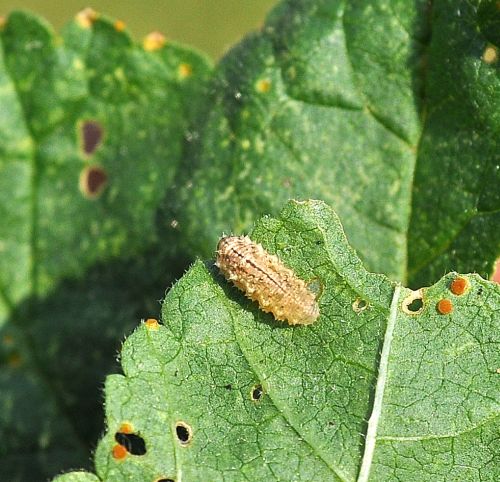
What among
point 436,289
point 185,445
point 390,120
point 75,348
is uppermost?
point 390,120

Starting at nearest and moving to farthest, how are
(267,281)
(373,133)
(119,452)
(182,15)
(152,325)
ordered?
1. (119,452)
2. (152,325)
3. (267,281)
4. (373,133)
5. (182,15)

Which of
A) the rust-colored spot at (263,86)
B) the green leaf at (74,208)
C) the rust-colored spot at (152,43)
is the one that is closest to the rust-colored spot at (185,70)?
the green leaf at (74,208)

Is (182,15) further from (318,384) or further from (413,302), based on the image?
(318,384)

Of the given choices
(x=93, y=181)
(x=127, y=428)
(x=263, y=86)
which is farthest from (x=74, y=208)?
(x=127, y=428)

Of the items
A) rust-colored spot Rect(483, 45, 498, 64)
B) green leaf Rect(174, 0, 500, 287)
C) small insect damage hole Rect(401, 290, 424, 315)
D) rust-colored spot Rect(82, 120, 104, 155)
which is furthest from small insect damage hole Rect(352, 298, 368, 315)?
rust-colored spot Rect(82, 120, 104, 155)

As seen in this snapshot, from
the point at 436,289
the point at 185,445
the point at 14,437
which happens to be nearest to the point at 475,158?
the point at 436,289

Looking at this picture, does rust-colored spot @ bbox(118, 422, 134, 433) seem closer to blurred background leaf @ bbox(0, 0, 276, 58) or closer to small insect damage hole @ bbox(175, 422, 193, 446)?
small insect damage hole @ bbox(175, 422, 193, 446)

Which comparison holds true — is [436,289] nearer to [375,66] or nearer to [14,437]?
[375,66]
